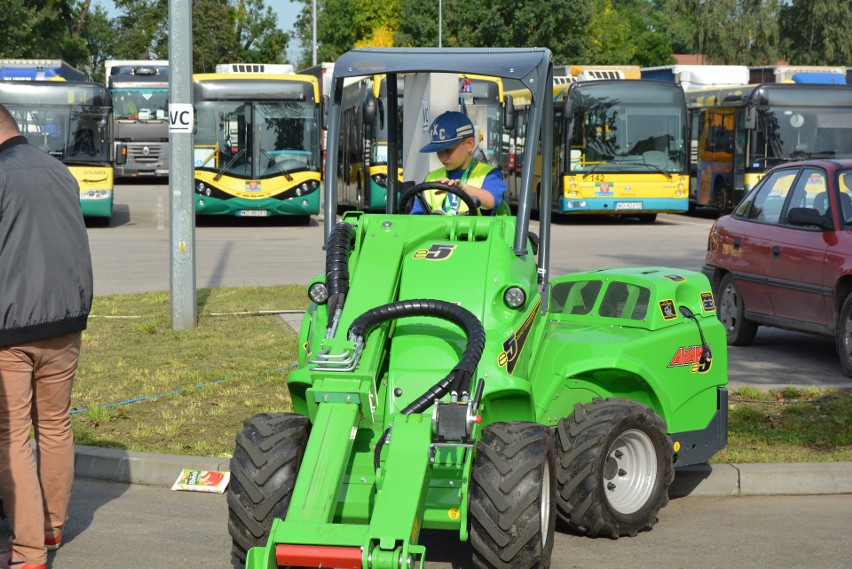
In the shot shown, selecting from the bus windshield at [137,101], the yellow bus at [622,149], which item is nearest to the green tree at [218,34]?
the bus windshield at [137,101]

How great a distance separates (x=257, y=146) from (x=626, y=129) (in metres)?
7.76

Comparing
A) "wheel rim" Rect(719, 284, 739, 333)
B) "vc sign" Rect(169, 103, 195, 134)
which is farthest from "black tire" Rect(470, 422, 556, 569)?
"vc sign" Rect(169, 103, 195, 134)

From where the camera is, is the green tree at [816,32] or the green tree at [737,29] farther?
the green tree at [737,29]

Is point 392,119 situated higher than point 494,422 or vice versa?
point 392,119

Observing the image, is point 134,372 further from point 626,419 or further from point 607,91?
point 607,91

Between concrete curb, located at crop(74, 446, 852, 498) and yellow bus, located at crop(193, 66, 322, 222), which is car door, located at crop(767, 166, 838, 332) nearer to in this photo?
concrete curb, located at crop(74, 446, 852, 498)

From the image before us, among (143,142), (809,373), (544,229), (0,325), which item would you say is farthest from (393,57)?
(143,142)

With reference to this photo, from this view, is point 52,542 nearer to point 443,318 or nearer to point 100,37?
point 443,318

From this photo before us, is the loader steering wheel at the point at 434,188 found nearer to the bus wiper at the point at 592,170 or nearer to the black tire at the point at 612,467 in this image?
the black tire at the point at 612,467

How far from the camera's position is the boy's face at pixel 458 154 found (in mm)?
7031

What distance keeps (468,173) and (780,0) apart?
6747 cm

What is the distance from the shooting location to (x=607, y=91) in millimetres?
28203

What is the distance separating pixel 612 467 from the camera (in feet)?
21.1

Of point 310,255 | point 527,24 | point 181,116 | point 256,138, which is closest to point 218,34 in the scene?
point 527,24
